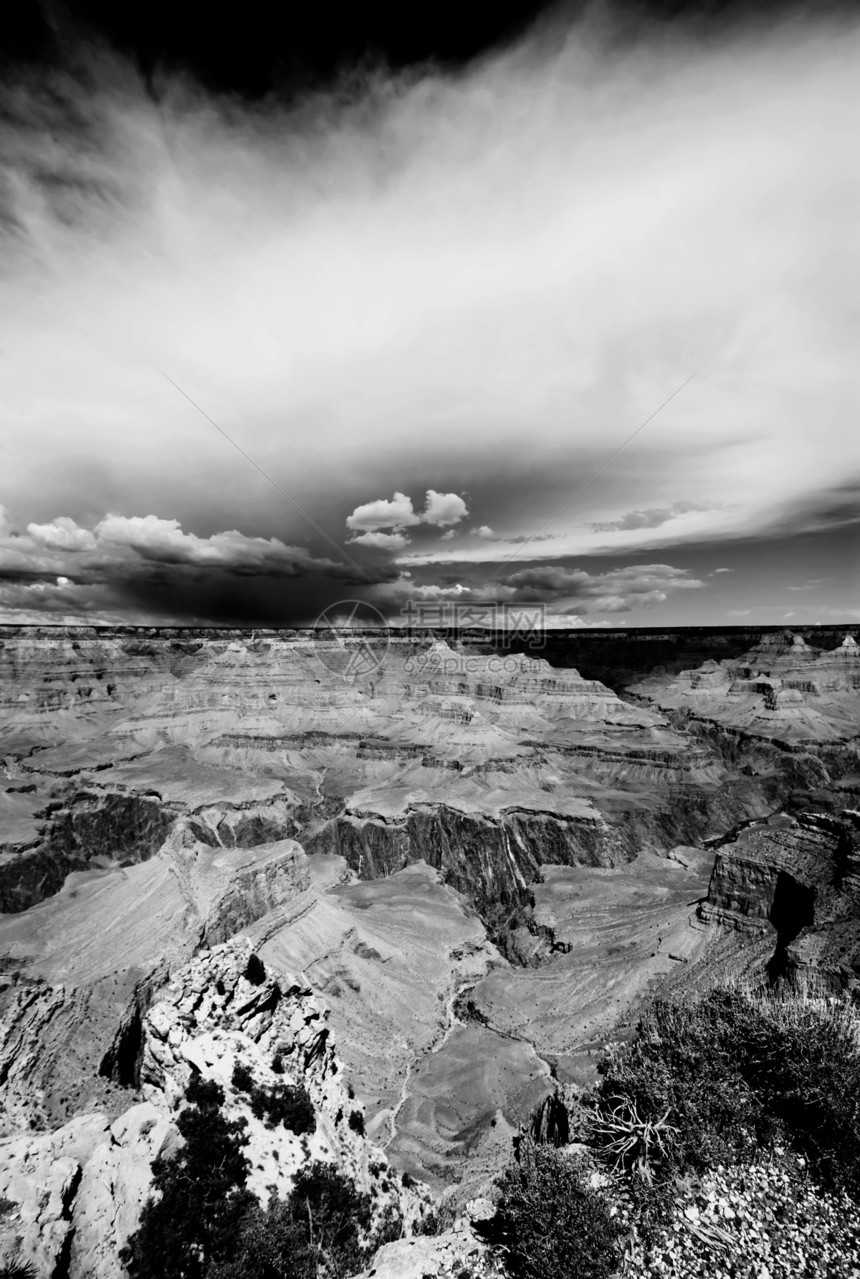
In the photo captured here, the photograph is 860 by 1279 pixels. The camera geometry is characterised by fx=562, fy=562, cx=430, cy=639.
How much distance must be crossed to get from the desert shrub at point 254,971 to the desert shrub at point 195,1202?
5.22 m

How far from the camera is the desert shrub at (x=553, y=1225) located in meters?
13.9

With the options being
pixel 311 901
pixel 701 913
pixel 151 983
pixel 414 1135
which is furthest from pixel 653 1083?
pixel 311 901

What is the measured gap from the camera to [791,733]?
12269 cm

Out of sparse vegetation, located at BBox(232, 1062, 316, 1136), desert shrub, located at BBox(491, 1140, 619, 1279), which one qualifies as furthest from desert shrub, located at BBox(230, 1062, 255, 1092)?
desert shrub, located at BBox(491, 1140, 619, 1279)

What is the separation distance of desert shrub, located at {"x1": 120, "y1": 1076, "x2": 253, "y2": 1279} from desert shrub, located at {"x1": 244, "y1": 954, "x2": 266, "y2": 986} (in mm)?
5220

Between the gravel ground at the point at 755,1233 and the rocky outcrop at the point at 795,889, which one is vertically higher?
the gravel ground at the point at 755,1233

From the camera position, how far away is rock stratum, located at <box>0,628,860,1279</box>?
21.2m

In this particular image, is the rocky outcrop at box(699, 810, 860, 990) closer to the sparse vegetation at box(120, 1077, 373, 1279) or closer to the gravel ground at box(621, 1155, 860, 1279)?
the gravel ground at box(621, 1155, 860, 1279)

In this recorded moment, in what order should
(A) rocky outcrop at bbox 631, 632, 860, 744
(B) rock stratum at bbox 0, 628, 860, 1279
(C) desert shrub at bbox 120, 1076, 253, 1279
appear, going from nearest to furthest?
1. (C) desert shrub at bbox 120, 1076, 253, 1279
2. (B) rock stratum at bbox 0, 628, 860, 1279
3. (A) rocky outcrop at bbox 631, 632, 860, 744

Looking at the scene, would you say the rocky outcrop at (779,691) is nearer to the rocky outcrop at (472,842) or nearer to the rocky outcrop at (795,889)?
the rocky outcrop at (472,842)

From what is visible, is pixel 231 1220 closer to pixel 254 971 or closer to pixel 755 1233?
pixel 254 971

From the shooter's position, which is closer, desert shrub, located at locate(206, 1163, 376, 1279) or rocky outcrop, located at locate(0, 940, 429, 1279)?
rocky outcrop, located at locate(0, 940, 429, 1279)

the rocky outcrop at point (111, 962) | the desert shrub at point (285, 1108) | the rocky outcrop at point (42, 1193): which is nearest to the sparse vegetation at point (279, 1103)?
the desert shrub at point (285, 1108)

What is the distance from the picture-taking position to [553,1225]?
48.4 feet
